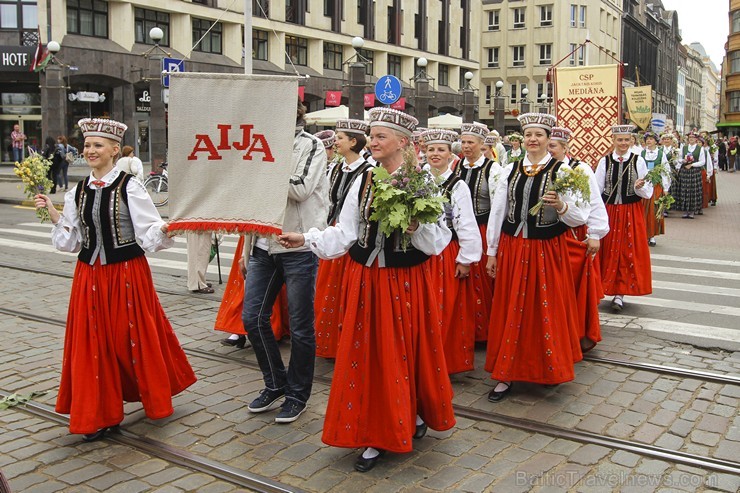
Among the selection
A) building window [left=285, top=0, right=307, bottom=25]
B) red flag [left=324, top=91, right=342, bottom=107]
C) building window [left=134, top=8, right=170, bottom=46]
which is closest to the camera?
building window [left=134, top=8, right=170, bottom=46]

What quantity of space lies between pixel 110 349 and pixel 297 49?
140ft

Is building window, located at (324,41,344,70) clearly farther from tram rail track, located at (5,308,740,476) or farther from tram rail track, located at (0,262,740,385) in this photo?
tram rail track, located at (5,308,740,476)

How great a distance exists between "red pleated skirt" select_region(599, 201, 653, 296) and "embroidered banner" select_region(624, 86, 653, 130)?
12.2 m

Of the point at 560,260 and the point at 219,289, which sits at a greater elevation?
the point at 560,260

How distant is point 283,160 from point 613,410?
3.14 metres

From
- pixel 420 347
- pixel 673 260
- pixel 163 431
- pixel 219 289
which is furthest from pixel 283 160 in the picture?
pixel 673 260

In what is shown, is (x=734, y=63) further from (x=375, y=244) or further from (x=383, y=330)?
(x=383, y=330)

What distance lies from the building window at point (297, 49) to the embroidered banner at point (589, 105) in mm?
36269

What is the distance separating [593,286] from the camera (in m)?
6.96

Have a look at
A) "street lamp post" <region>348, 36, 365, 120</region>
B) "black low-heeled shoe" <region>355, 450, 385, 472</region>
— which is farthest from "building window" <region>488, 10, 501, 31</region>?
"black low-heeled shoe" <region>355, 450, 385, 472</region>

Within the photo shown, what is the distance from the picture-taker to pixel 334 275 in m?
7.02

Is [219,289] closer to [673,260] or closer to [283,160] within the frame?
[283,160]

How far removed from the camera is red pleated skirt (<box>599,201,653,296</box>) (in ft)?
30.2

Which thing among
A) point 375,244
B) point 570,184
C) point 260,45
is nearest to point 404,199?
point 375,244
